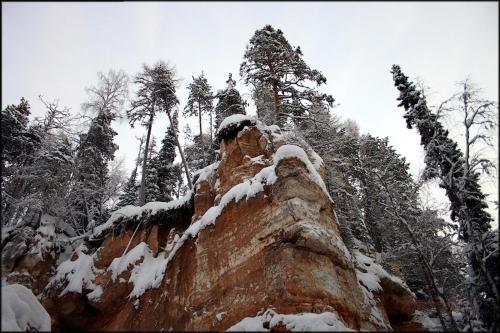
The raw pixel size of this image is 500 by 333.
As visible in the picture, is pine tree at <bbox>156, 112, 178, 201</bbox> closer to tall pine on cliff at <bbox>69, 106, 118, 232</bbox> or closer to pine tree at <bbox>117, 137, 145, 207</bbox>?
pine tree at <bbox>117, 137, 145, 207</bbox>

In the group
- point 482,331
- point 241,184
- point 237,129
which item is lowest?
point 482,331

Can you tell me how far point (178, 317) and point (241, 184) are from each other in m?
6.38

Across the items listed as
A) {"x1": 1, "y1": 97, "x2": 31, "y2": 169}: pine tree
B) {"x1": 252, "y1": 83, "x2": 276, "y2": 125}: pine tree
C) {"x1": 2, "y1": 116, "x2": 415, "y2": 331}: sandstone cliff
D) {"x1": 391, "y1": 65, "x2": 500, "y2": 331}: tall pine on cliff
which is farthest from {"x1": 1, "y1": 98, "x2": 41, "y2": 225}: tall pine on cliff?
{"x1": 391, "y1": 65, "x2": 500, "y2": 331}: tall pine on cliff

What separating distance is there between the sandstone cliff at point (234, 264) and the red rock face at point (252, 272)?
0.04 m

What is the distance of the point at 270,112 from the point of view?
23000 millimetres

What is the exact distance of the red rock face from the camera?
39.1 feet

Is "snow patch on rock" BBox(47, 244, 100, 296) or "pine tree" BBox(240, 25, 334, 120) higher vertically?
"pine tree" BBox(240, 25, 334, 120)

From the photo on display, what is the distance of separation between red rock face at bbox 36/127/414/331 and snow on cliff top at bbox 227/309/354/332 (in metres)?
0.29

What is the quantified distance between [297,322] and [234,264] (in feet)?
13.1

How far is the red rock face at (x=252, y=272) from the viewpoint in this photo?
11922 mm

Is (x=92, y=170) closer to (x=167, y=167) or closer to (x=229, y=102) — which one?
(x=167, y=167)

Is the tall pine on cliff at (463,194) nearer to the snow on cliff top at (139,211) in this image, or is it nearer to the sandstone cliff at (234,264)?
the sandstone cliff at (234,264)

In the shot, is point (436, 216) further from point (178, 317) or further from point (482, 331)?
point (178, 317)

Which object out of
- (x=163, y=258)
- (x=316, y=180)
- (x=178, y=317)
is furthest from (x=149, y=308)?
(x=316, y=180)
